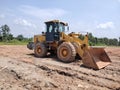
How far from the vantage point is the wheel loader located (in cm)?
1107

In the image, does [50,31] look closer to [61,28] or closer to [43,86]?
[61,28]

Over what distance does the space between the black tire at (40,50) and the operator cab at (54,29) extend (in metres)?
0.60

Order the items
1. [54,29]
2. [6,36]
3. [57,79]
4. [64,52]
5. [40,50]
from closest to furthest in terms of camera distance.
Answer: [57,79] → [64,52] → [54,29] → [40,50] → [6,36]

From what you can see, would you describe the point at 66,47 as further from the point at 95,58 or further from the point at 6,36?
the point at 6,36

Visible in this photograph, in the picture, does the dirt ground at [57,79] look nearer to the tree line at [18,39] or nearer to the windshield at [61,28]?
the windshield at [61,28]

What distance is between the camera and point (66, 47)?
40.7ft

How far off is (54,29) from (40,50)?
177 cm

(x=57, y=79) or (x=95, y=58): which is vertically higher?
(x=95, y=58)

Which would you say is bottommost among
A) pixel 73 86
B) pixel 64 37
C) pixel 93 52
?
pixel 73 86

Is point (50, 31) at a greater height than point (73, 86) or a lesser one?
greater

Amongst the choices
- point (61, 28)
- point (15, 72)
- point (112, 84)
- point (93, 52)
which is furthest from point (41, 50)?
point (112, 84)

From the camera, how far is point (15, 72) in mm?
9477

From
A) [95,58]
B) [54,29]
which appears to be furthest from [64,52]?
[54,29]

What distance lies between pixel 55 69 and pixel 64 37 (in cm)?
359
